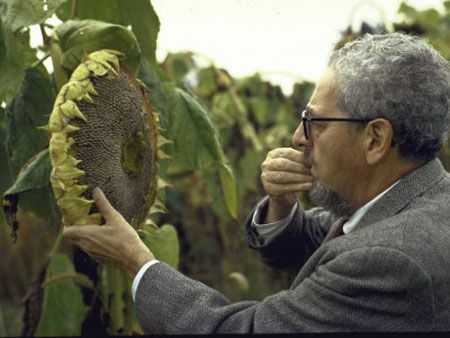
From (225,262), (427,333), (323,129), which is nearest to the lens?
(427,333)

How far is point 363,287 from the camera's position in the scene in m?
1.68

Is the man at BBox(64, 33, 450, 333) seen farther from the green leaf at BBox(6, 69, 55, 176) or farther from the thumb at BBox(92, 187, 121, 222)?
the green leaf at BBox(6, 69, 55, 176)

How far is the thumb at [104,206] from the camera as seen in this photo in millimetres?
1727

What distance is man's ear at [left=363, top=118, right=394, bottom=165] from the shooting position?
183 cm

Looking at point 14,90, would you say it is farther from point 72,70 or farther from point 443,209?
point 443,209

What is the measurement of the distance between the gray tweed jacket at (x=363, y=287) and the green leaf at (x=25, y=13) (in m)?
0.48

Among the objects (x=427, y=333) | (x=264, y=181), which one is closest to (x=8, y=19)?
(x=264, y=181)

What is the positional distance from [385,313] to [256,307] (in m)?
0.23

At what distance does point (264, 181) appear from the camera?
6.77 feet

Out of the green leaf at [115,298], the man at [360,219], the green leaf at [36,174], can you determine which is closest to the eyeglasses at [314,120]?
the man at [360,219]

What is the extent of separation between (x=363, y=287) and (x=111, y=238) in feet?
1.39

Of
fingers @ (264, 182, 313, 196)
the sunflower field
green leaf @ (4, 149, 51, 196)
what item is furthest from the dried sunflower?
fingers @ (264, 182, 313, 196)

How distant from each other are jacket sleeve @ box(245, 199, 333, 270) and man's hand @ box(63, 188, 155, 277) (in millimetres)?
497

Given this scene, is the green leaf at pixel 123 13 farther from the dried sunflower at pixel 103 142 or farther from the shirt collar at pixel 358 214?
the shirt collar at pixel 358 214
